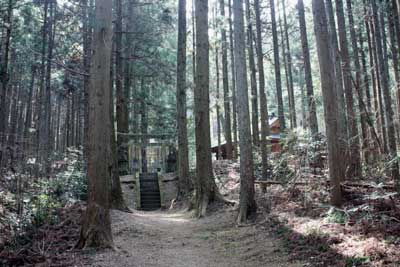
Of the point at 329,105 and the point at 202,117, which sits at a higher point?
the point at 202,117

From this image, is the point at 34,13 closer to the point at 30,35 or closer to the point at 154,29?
the point at 30,35

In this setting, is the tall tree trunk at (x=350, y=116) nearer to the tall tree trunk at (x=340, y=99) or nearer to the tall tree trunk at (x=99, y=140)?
the tall tree trunk at (x=340, y=99)

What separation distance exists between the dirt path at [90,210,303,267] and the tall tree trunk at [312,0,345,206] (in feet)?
6.13

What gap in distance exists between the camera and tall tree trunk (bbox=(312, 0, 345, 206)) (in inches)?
321

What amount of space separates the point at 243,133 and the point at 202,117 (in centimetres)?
296

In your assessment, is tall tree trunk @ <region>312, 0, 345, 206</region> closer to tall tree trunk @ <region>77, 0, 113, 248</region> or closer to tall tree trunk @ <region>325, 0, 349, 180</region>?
tall tree trunk @ <region>325, 0, 349, 180</region>

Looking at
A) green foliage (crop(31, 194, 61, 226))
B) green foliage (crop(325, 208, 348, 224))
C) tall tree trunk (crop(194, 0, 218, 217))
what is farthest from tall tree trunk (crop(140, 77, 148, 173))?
green foliage (crop(325, 208, 348, 224))

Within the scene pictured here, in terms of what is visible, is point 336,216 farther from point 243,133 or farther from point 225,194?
point 225,194

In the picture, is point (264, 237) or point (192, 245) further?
point (192, 245)

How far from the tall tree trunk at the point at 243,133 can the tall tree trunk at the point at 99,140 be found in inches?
150

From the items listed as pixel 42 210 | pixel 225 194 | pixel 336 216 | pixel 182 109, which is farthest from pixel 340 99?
pixel 42 210

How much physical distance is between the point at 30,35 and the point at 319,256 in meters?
19.6

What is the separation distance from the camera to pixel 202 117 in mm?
12859

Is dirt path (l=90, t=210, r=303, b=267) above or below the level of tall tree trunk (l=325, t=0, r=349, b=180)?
below
